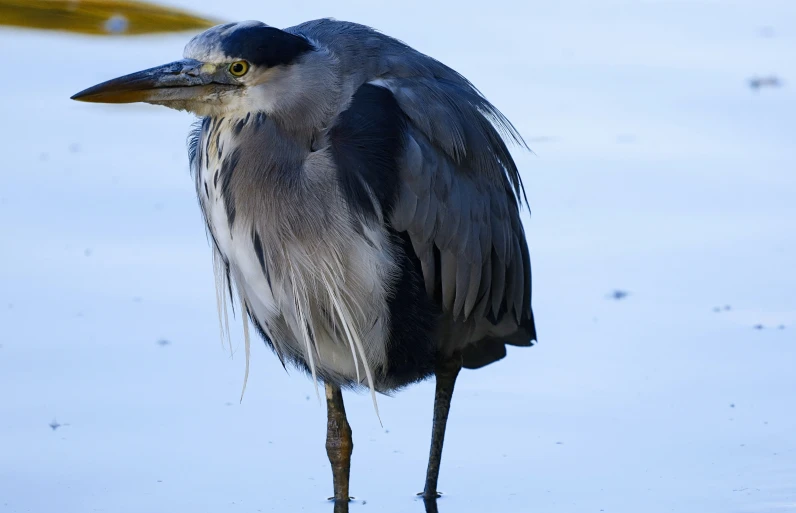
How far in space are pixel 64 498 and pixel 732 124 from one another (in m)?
5.02

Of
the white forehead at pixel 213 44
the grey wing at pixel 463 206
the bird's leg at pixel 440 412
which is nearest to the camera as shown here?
the white forehead at pixel 213 44

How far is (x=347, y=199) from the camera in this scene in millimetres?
4434

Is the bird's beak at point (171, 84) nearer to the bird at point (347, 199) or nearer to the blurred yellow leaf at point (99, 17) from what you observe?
the bird at point (347, 199)

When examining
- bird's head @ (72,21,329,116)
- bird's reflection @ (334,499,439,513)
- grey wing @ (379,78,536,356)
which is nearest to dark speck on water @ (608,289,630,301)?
grey wing @ (379,78,536,356)

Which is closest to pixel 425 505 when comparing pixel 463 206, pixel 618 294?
pixel 463 206

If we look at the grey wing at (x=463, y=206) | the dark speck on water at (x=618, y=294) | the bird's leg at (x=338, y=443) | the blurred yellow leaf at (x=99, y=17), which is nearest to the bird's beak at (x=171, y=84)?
the grey wing at (x=463, y=206)

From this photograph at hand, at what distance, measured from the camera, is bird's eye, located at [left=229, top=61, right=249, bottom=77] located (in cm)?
436

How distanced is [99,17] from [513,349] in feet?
17.7

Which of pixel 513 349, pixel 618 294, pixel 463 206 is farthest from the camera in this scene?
pixel 618 294

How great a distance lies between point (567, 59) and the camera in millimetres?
9656

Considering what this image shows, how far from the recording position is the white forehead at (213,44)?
14.2ft

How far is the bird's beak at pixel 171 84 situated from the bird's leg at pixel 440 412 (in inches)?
51.0

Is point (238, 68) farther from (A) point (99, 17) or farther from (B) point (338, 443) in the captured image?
(A) point (99, 17)

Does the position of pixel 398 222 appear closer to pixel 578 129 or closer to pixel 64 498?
pixel 64 498
